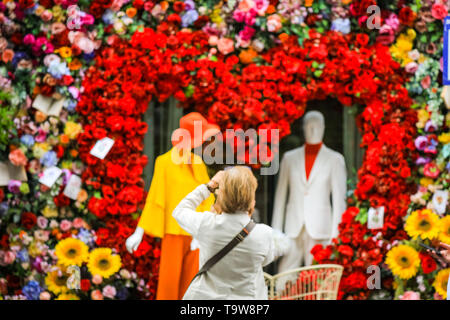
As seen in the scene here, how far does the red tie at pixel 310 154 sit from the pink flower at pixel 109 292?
169 cm

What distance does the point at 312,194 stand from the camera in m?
5.90

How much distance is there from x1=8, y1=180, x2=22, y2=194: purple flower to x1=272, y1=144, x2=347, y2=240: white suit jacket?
1.96 meters

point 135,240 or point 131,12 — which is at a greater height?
point 131,12

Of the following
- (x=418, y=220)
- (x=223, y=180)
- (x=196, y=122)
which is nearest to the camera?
(x=223, y=180)

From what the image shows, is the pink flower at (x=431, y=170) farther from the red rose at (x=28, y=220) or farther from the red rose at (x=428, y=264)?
the red rose at (x=28, y=220)

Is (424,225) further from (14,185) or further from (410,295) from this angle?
(14,185)

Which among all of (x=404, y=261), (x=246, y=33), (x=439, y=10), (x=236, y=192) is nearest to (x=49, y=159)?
(x=246, y=33)

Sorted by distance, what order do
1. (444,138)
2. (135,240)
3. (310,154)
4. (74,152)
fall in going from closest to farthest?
(135,240)
(444,138)
(74,152)
(310,154)

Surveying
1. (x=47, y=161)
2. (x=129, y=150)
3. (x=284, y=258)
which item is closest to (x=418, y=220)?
(x=284, y=258)

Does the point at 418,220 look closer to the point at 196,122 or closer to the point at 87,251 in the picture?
the point at 196,122

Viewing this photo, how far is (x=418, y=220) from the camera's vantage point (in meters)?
5.65

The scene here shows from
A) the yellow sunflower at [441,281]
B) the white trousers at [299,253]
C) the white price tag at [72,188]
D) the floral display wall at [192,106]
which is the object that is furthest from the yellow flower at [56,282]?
the yellow sunflower at [441,281]

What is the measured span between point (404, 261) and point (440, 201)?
514 mm
